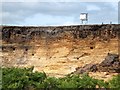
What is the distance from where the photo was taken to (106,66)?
17.8 meters

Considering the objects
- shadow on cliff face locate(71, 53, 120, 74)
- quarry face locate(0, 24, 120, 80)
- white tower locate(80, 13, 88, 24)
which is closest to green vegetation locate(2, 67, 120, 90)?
shadow on cliff face locate(71, 53, 120, 74)

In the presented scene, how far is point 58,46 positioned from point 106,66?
239 cm

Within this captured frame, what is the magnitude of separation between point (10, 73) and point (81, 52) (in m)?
3.72

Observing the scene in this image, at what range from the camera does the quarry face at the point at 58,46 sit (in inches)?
715

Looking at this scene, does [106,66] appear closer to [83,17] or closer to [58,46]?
[58,46]

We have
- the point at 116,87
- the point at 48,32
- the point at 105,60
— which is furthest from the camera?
the point at 48,32

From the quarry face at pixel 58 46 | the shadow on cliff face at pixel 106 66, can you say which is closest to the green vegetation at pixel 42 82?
the shadow on cliff face at pixel 106 66

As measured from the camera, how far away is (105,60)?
58.7 feet

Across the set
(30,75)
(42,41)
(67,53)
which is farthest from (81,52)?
→ (30,75)

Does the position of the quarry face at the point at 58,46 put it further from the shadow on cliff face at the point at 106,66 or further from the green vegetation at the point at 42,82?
the green vegetation at the point at 42,82

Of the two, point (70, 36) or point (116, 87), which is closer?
point (116, 87)

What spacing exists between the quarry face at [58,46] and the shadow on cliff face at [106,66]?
18cm

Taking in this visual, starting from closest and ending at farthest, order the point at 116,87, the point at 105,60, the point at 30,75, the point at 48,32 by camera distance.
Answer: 1. the point at 116,87
2. the point at 30,75
3. the point at 105,60
4. the point at 48,32

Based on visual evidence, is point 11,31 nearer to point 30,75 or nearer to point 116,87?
point 30,75
